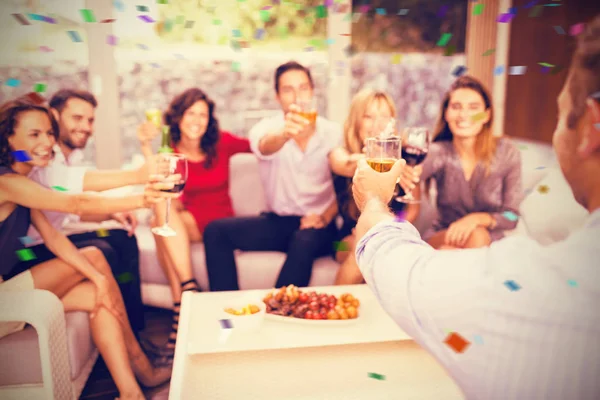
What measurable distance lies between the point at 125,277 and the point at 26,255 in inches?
20.5

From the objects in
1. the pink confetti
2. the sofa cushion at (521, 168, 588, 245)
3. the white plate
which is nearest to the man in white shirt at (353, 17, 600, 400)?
the white plate

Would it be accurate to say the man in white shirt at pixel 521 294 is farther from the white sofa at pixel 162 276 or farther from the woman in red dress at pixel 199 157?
the woman in red dress at pixel 199 157

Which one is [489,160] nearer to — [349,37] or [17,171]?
[349,37]

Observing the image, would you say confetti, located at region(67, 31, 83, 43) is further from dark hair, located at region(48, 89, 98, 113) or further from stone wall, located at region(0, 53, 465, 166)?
dark hair, located at region(48, 89, 98, 113)

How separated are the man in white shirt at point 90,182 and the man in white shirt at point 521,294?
69.8 inches

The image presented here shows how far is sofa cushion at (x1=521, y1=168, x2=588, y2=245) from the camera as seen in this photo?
2.57 metres

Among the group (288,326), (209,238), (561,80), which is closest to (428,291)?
(288,326)

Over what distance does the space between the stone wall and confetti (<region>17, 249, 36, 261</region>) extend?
4.83ft

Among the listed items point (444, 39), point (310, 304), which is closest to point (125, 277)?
point (310, 304)

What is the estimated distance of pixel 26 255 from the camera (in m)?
2.09

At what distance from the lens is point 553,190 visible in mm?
2682

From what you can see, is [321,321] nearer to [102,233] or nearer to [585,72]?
[585,72]

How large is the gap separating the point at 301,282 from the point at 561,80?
209 centimetres

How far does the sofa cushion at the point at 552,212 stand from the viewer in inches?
101
